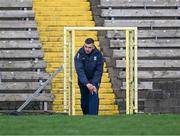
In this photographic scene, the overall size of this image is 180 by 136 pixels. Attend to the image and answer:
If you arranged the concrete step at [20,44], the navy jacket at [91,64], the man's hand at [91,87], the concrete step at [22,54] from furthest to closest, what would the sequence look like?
the concrete step at [20,44], the concrete step at [22,54], the navy jacket at [91,64], the man's hand at [91,87]

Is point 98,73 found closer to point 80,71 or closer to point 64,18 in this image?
point 80,71

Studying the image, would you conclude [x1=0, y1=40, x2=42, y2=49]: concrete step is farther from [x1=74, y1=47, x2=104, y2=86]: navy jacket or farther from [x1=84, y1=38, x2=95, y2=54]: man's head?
[x1=84, y1=38, x2=95, y2=54]: man's head

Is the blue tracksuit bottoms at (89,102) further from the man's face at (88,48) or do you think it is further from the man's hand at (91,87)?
the man's face at (88,48)

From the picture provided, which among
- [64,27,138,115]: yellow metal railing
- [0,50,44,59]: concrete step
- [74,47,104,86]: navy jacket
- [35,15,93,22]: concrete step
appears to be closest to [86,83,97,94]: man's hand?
[74,47,104,86]: navy jacket

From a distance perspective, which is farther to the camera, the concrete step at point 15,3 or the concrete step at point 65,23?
the concrete step at point 15,3

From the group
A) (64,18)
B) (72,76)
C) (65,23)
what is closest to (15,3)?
(64,18)

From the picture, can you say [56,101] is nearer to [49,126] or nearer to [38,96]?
[38,96]

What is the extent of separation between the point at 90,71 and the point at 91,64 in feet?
0.54

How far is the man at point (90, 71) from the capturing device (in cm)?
1892

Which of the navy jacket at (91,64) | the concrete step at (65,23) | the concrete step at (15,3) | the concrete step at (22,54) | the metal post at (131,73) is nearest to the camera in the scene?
the navy jacket at (91,64)

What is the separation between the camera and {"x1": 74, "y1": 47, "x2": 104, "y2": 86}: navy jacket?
19.0m

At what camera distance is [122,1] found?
82.8 feet

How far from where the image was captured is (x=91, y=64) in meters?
19.1

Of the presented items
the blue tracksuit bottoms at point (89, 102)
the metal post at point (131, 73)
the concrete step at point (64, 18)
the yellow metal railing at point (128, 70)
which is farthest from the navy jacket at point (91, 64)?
the concrete step at point (64, 18)
